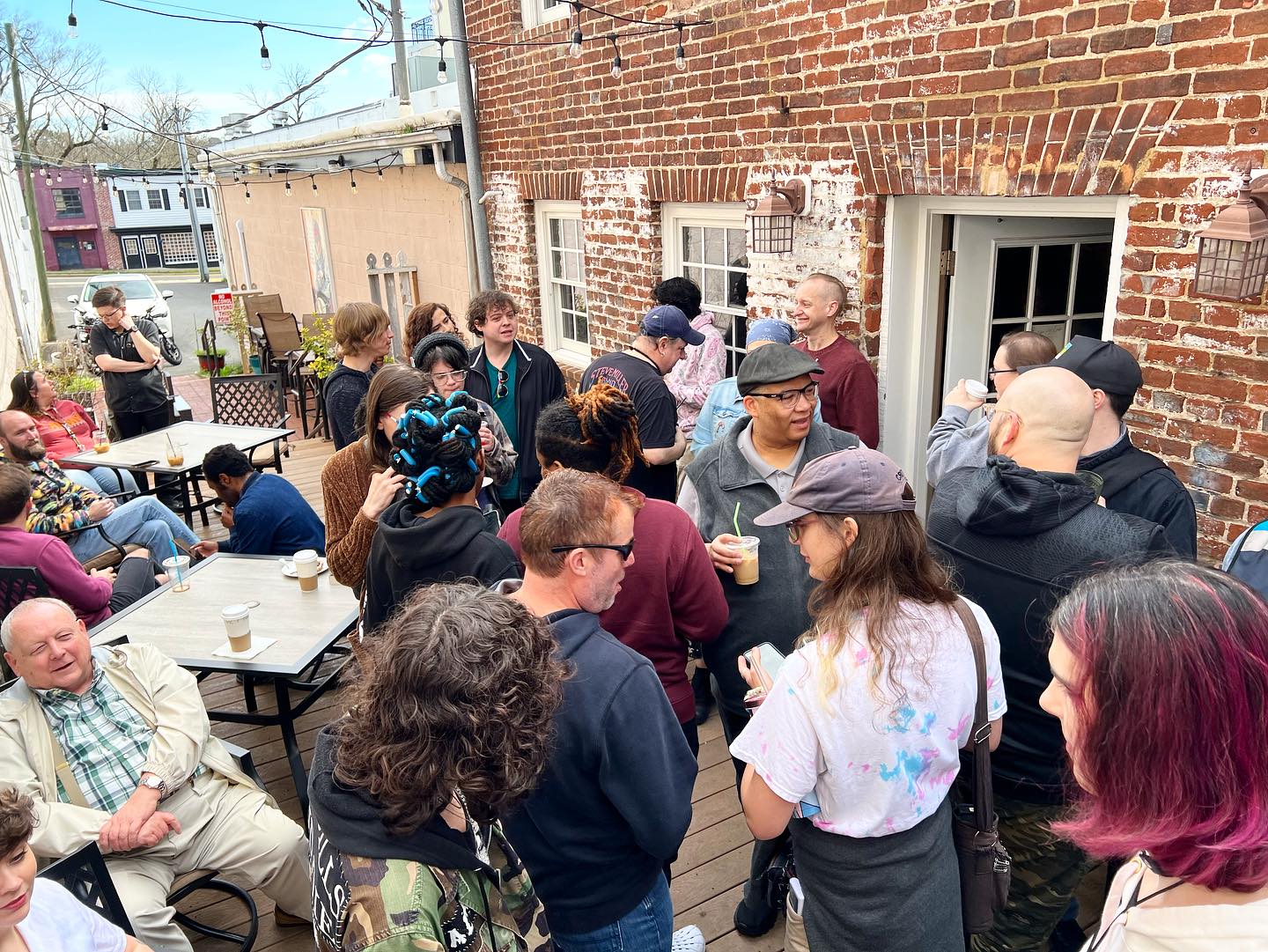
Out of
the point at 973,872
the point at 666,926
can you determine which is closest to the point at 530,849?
the point at 666,926

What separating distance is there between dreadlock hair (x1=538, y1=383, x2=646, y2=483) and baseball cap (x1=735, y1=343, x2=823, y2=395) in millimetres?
415

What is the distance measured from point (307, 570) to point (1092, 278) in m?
4.20

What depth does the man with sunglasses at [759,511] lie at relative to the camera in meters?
2.69

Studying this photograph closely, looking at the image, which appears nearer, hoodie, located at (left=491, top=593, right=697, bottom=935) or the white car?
hoodie, located at (left=491, top=593, right=697, bottom=935)

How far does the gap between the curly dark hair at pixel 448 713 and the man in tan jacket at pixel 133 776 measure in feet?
5.77

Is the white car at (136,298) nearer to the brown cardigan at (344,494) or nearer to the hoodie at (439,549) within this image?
the brown cardigan at (344,494)

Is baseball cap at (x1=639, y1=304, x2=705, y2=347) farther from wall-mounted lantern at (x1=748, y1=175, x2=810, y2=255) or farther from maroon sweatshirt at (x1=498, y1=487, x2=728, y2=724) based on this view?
maroon sweatshirt at (x1=498, y1=487, x2=728, y2=724)

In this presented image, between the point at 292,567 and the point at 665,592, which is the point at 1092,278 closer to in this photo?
the point at 665,592

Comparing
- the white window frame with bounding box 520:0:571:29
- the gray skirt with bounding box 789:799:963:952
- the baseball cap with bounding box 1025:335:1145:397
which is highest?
the white window frame with bounding box 520:0:571:29

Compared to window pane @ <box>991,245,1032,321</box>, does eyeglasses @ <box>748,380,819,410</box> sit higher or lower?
lower

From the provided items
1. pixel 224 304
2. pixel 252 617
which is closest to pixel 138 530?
pixel 252 617

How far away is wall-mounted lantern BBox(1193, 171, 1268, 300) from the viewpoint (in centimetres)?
266

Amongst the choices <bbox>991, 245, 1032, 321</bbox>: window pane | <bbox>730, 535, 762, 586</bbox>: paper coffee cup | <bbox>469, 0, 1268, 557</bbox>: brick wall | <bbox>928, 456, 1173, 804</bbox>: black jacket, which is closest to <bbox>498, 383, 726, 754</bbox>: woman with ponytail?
<bbox>730, 535, 762, 586</bbox>: paper coffee cup

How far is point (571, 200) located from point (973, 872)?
20.1 feet
